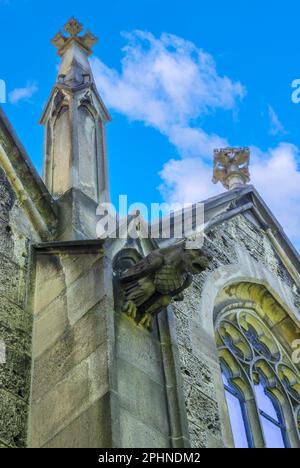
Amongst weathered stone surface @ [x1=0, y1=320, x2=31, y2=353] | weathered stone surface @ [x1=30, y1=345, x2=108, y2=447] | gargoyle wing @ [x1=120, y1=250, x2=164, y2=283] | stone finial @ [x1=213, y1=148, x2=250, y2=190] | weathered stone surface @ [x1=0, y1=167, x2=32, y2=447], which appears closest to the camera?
weathered stone surface @ [x1=30, y1=345, x2=108, y2=447]

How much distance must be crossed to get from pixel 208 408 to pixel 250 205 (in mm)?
5050

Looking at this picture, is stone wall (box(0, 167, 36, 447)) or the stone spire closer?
stone wall (box(0, 167, 36, 447))

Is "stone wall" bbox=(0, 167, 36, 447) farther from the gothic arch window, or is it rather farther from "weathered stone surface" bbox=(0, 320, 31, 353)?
the gothic arch window

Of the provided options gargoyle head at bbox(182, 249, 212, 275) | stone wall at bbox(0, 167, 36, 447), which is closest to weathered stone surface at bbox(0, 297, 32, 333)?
stone wall at bbox(0, 167, 36, 447)

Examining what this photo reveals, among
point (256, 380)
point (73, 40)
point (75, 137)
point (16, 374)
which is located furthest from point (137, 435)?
point (73, 40)

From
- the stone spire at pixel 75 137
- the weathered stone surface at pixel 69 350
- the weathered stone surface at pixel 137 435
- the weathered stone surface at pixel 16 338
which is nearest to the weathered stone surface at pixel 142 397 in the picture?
the weathered stone surface at pixel 137 435

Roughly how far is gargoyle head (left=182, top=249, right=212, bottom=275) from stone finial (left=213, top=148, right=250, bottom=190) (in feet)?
20.7

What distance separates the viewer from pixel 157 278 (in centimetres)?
635

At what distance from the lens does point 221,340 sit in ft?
29.3

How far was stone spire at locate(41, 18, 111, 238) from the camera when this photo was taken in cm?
752

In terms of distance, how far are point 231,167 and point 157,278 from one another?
272 inches

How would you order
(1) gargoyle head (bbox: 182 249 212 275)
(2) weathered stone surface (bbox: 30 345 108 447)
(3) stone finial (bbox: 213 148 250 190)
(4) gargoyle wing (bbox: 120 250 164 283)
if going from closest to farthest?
1. (2) weathered stone surface (bbox: 30 345 108 447)
2. (1) gargoyle head (bbox: 182 249 212 275)
3. (4) gargoyle wing (bbox: 120 250 164 283)
4. (3) stone finial (bbox: 213 148 250 190)

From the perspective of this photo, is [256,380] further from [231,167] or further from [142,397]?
[231,167]

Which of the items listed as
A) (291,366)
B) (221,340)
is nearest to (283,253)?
(291,366)
